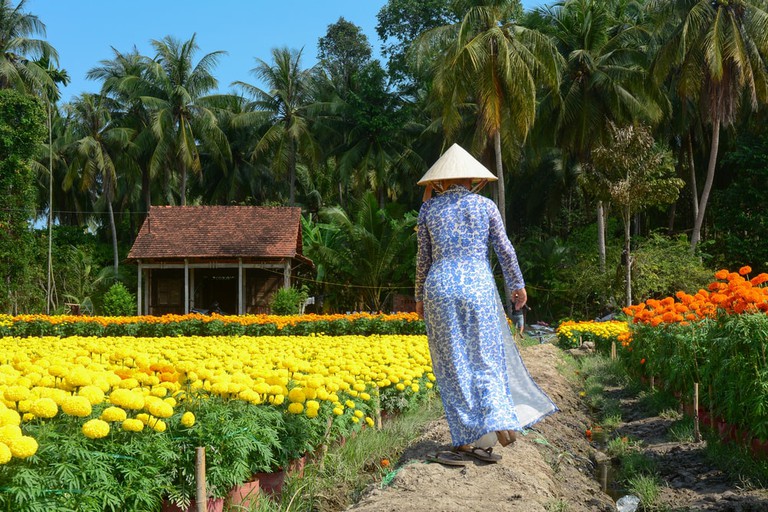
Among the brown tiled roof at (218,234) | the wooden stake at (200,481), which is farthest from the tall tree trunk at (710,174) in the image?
the wooden stake at (200,481)

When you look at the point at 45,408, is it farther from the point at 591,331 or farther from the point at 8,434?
the point at 591,331

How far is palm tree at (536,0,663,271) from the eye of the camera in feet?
93.0

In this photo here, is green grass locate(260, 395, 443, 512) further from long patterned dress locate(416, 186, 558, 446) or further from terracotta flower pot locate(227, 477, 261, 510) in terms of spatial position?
long patterned dress locate(416, 186, 558, 446)

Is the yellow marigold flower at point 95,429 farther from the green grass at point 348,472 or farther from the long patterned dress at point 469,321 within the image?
the long patterned dress at point 469,321

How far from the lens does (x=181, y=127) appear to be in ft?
124

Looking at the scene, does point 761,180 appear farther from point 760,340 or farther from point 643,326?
point 760,340

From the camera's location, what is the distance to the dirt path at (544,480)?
13.1 feet

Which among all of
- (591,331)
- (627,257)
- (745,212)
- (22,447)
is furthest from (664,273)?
(22,447)

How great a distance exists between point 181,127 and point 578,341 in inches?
1016

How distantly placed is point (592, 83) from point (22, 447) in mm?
28072

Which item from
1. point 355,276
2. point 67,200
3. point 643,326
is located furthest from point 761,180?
point 67,200

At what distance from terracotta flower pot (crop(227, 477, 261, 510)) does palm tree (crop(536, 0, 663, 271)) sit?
24.6 metres

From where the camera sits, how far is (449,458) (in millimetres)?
4617

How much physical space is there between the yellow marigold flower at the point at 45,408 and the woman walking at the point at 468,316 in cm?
218
